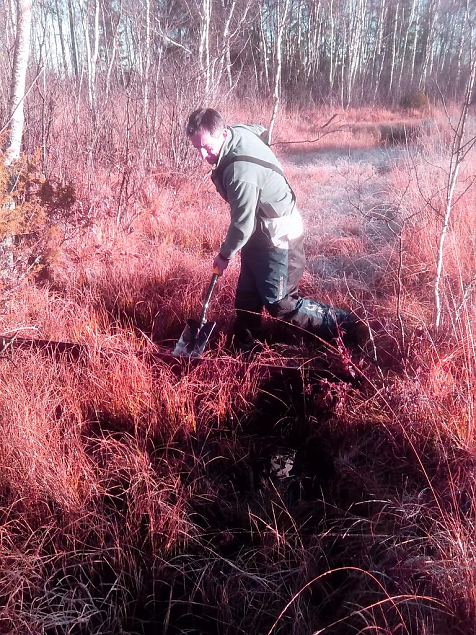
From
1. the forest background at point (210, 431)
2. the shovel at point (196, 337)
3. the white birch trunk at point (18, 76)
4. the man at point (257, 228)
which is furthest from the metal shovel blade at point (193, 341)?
the white birch trunk at point (18, 76)

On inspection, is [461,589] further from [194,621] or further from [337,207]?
[337,207]

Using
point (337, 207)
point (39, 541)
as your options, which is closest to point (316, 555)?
point (39, 541)

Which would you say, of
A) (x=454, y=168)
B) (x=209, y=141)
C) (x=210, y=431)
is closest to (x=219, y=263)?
(x=209, y=141)

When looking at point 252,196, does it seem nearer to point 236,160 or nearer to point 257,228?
point 236,160

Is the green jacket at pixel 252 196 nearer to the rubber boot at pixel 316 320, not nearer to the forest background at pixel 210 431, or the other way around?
the rubber boot at pixel 316 320

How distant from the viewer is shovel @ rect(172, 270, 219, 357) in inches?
127

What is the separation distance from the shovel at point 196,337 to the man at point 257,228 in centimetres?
24

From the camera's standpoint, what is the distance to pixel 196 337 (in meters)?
3.34

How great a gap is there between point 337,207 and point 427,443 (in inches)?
188

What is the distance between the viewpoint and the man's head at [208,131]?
2850 millimetres

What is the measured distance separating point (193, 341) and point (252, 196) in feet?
3.57

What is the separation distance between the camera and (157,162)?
6.79 m

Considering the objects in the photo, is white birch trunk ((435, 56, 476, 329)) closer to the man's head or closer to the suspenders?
the suspenders

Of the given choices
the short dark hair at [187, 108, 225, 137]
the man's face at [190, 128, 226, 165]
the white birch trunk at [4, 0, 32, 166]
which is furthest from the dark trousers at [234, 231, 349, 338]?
the white birch trunk at [4, 0, 32, 166]
